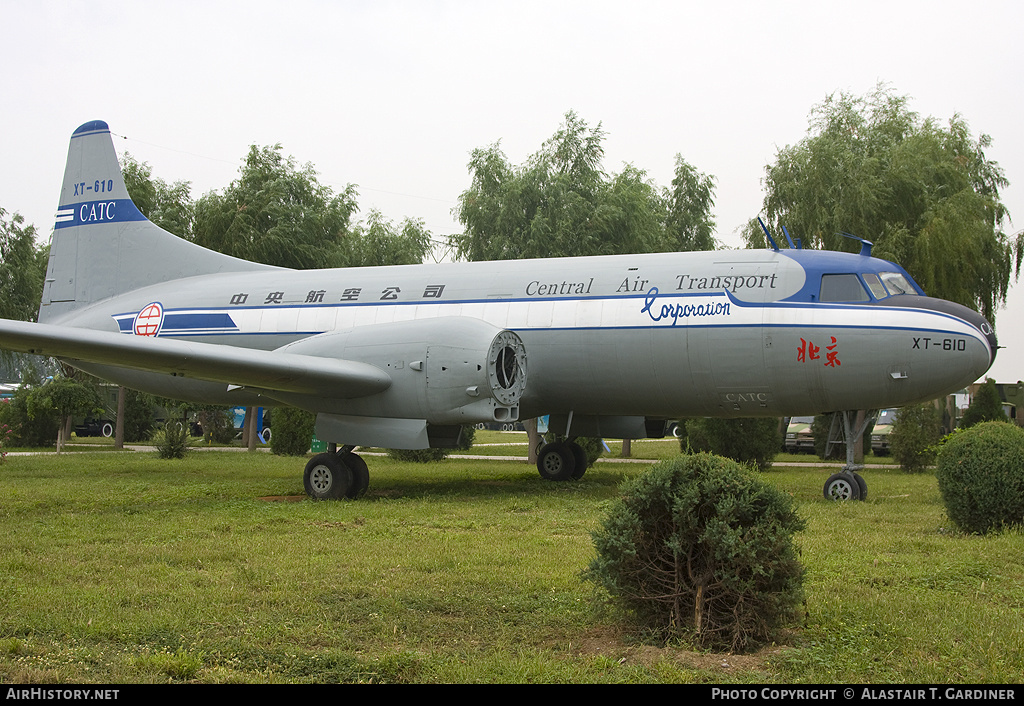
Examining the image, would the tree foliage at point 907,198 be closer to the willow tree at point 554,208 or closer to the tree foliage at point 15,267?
the willow tree at point 554,208

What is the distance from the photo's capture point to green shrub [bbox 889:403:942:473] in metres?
21.4

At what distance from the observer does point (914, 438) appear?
840 inches

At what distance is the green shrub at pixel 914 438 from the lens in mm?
21359

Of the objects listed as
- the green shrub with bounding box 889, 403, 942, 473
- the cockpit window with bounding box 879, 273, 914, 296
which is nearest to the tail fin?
the cockpit window with bounding box 879, 273, 914, 296

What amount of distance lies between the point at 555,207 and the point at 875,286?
41.7 ft

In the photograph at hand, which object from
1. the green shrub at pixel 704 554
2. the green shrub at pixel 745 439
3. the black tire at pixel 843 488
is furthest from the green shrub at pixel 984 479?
the green shrub at pixel 745 439

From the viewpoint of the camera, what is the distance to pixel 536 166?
25969mm

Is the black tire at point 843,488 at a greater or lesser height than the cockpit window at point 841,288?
lesser

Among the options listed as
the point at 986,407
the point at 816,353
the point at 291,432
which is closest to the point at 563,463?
the point at 816,353

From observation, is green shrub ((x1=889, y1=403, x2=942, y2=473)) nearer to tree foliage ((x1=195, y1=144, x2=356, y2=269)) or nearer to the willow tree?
the willow tree

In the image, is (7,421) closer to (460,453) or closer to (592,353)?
(460,453)

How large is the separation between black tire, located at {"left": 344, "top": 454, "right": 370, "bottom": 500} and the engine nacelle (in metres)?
0.87

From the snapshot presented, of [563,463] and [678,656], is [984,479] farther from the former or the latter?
[563,463]

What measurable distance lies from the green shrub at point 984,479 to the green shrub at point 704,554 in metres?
5.10
